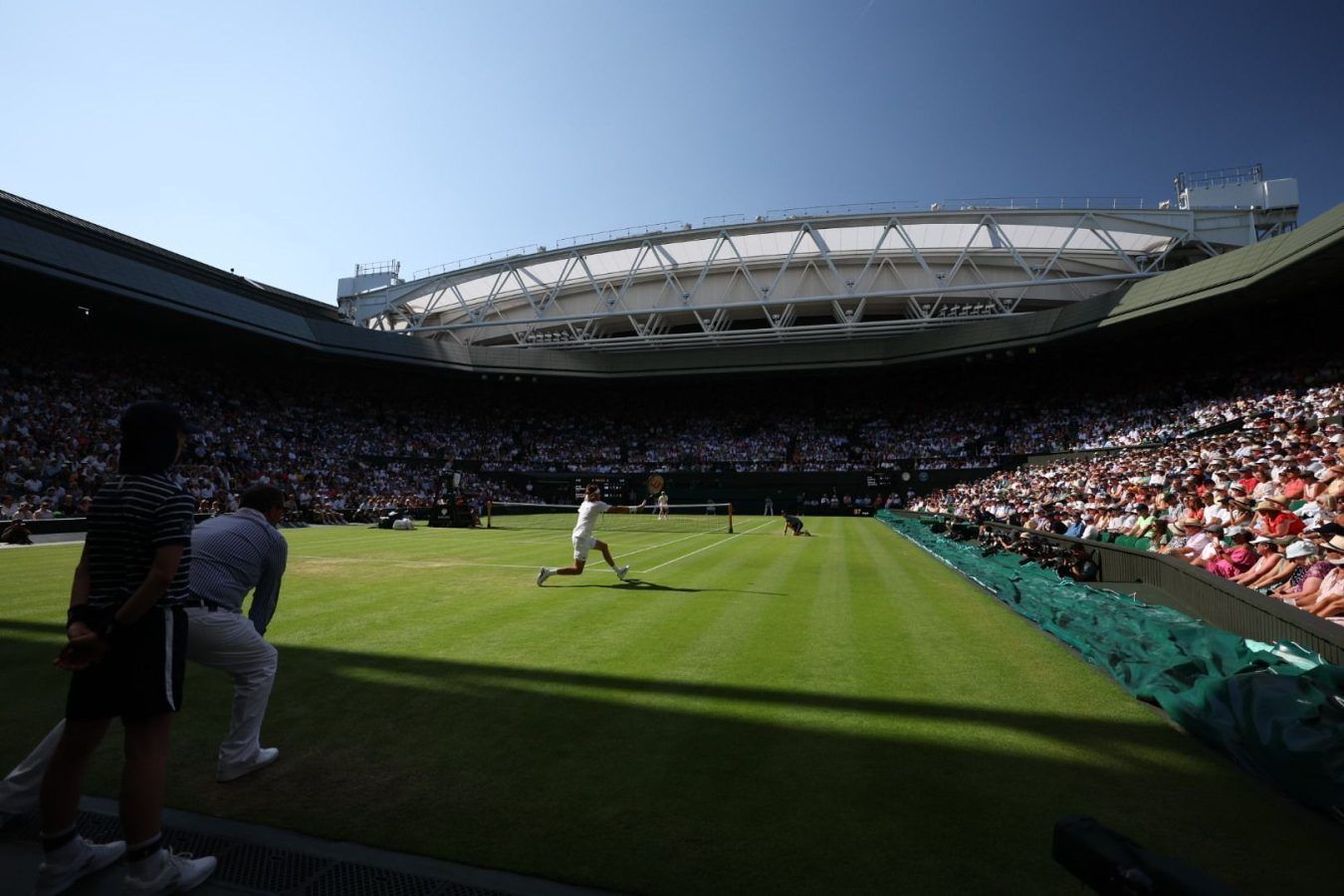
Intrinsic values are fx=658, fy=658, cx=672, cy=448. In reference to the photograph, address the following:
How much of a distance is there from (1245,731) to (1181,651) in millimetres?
1988

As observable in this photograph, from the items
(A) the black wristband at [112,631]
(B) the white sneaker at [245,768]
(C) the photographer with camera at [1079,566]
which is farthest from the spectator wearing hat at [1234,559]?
(A) the black wristband at [112,631]

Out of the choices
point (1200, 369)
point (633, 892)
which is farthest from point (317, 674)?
point (1200, 369)

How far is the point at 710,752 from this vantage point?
4613 millimetres

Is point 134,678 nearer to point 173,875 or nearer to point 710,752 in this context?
point 173,875

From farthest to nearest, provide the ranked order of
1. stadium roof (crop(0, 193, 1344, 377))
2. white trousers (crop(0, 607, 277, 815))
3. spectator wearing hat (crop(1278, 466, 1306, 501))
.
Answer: stadium roof (crop(0, 193, 1344, 377)) → spectator wearing hat (crop(1278, 466, 1306, 501)) → white trousers (crop(0, 607, 277, 815))

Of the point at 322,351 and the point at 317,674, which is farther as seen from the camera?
the point at 322,351

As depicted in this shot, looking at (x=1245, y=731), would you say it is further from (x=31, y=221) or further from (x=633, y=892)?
(x=31, y=221)

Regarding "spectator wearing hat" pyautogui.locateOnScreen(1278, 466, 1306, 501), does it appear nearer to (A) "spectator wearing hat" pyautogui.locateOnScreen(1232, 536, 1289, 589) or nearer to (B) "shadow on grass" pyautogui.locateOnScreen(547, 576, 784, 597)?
(A) "spectator wearing hat" pyautogui.locateOnScreen(1232, 536, 1289, 589)

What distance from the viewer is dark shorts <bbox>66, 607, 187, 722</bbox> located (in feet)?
9.54

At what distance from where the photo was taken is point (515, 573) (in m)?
13.3

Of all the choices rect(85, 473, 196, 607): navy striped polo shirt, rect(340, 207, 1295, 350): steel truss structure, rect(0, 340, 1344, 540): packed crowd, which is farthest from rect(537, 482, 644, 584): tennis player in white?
rect(340, 207, 1295, 350): steel truss structure

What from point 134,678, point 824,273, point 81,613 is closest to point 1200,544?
point 134,678

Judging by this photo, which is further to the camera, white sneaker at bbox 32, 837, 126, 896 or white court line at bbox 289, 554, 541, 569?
white court line at bbox 289, 554, 541, 569

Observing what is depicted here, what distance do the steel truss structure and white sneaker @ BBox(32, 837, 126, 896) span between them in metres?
38.1
